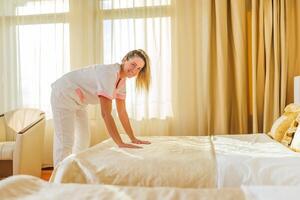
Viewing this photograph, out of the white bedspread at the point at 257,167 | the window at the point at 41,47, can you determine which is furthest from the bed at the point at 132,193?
the window at the point at 41,47

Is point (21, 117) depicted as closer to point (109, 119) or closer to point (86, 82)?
point (86, 82)

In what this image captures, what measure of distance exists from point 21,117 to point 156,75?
5.19ft

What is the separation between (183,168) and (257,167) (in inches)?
13.8

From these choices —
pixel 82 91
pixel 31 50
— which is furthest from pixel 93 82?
pixel 31 50

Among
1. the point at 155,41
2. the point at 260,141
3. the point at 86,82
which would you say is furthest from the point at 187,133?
the point at 86,82

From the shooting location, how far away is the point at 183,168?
156 centimetres

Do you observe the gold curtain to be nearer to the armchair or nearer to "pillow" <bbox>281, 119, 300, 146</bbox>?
"pillow" <bbox>281, 119, 300, 146</bbox>

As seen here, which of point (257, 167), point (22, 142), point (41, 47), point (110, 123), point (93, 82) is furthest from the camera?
point (41, 47)

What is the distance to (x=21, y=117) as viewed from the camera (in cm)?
357

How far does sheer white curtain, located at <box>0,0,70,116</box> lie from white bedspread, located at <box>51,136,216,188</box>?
7.38ft

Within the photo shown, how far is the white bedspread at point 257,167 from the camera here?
56.5 inches

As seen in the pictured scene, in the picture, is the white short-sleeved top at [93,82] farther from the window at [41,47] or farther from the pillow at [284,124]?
the window at [41,47]

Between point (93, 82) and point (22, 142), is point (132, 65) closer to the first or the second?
point (93, 82)

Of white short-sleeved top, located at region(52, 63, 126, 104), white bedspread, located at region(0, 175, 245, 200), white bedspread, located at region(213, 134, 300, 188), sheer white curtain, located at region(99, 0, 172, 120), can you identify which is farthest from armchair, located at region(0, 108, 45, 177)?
white bedspread, located at region(0, 175, 245, 200)
